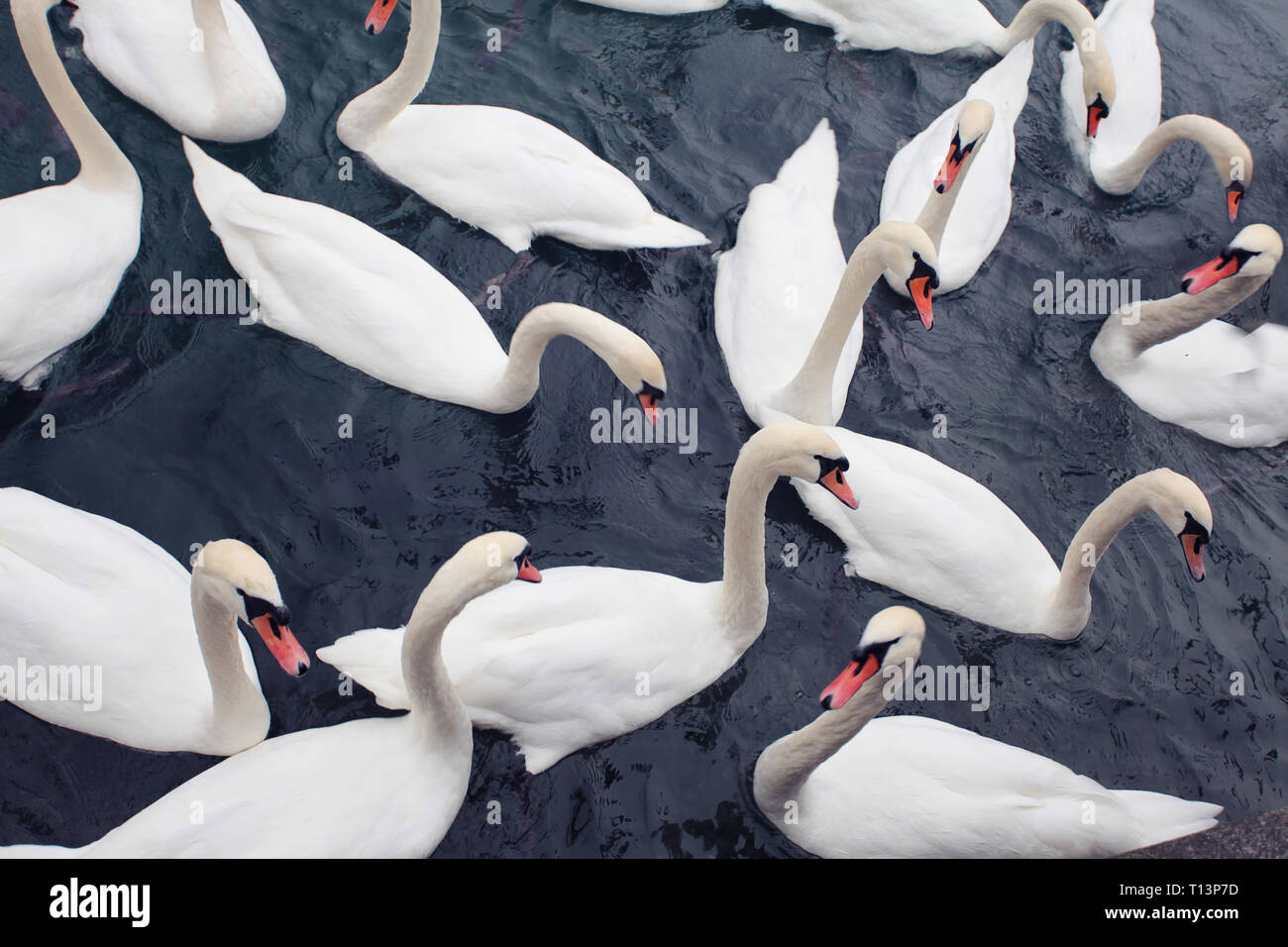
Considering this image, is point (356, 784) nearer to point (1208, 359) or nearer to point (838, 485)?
point (838, 485)


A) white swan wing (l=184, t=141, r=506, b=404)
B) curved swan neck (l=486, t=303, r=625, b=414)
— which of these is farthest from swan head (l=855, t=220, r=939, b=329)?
white swan wing (l=184, t=141, r=506, b=404)

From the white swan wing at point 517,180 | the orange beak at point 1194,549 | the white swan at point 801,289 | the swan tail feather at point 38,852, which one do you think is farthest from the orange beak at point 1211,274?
the swan tail feather at point 38,852

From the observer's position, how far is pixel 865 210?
8.82 m

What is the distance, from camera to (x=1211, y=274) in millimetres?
7461

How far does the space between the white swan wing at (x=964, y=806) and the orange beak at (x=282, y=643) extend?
2.41 metres

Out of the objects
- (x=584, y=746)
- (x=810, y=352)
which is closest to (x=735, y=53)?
(x=810, y=352)

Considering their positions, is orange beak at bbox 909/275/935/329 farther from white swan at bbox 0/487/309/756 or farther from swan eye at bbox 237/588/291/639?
white swan at bbox 0/487/309/756

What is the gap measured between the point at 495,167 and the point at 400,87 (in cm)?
84

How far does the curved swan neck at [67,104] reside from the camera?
679 centimetres

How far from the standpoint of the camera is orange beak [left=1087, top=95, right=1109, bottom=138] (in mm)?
8414

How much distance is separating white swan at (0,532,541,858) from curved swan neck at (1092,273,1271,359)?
459cm

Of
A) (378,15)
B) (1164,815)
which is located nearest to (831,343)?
(1164,815)
